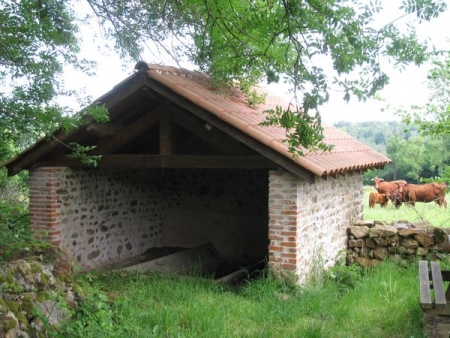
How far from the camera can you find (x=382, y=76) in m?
3.86

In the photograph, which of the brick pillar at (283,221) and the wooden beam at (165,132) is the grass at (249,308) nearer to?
the brick pillar at (283,221)

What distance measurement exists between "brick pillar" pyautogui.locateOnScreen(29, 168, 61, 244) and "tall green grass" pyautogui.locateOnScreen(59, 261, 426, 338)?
3.94 feet

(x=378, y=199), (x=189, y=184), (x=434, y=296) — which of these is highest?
(x=189, y=184)

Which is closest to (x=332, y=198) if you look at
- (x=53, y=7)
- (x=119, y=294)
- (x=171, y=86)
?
(x=171, y=86)

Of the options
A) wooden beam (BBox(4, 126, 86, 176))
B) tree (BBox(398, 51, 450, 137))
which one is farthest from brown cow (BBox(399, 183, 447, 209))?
wooden beam (BBox(4, 126, 86, 176))

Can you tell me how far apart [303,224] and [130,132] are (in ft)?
9.80

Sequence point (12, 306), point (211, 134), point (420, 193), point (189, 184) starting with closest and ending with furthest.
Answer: point (12, 306)
point (211, 134)
point (189, 184)
point (420, 193)

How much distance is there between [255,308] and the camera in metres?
5.60

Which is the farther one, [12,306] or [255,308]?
[255,308]

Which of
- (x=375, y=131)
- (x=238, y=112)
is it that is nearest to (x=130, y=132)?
(x=238, y=112)

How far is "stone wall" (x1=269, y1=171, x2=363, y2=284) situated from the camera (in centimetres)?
637

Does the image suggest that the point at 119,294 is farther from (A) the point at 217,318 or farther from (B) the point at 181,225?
(B) the point at 181,225

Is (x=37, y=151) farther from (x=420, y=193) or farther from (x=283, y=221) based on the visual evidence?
Answer: (x=420, y=193)

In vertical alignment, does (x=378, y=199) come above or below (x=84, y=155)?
below
